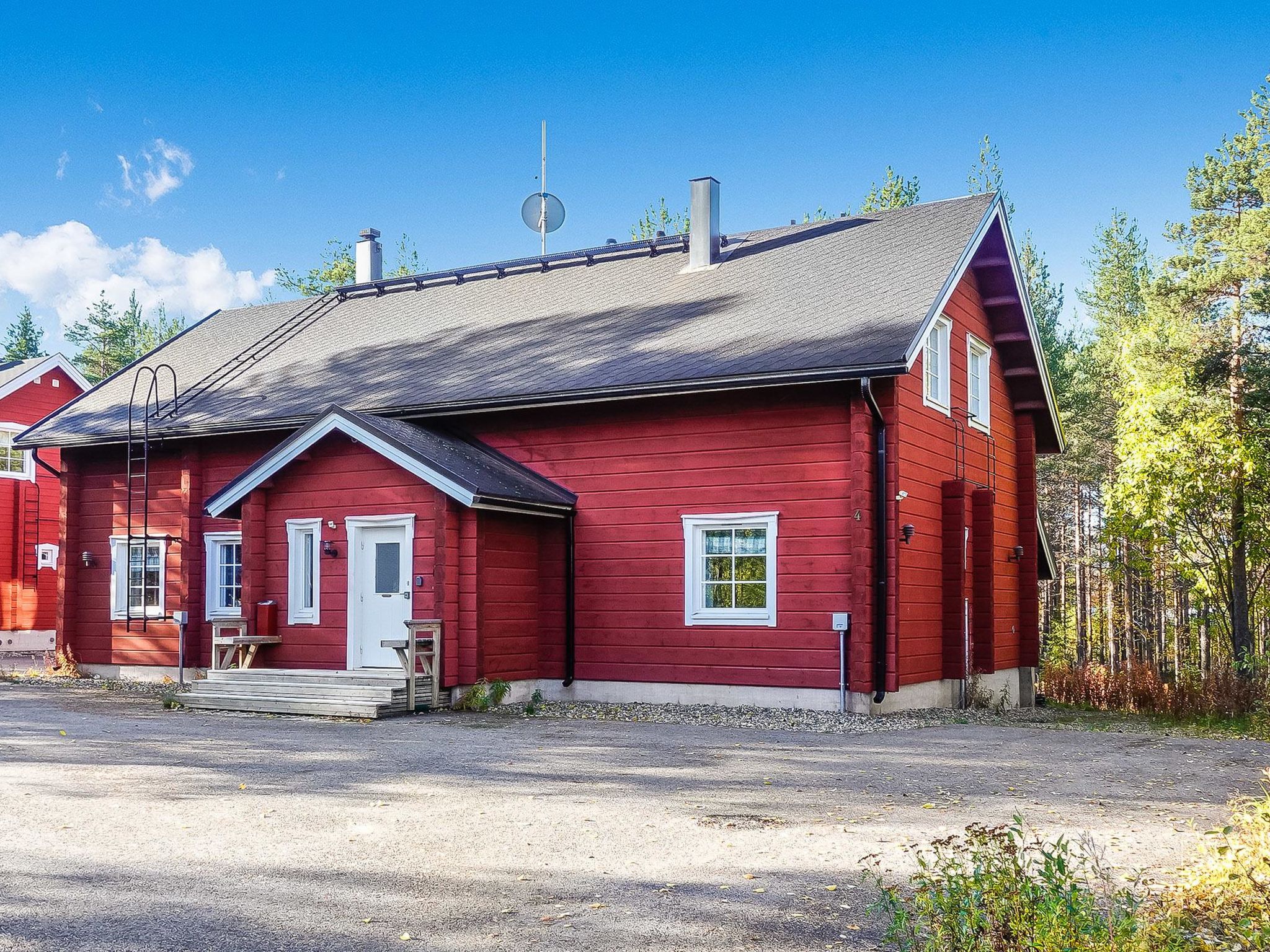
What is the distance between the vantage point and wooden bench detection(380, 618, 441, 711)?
1429 cm

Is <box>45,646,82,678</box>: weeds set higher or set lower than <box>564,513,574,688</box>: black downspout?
lower

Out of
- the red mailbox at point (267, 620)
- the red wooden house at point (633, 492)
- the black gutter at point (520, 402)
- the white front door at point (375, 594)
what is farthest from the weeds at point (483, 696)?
the black gutter at point (520, 402)

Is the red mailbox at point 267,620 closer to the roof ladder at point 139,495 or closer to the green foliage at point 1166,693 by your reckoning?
the roof ladder at point 139,495

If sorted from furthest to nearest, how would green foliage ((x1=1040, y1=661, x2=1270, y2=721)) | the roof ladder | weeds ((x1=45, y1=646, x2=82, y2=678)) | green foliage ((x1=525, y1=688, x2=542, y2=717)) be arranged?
weeds ((x1=45, y1=646, x2=82, y2=678))
the roof ladder
green foliage ((x1=1040, y1=661, x2=1270, y2=721))
green foliage ((x1=525, y1=688, x2=542, y2=717))

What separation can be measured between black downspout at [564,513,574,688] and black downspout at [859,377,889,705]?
405cm

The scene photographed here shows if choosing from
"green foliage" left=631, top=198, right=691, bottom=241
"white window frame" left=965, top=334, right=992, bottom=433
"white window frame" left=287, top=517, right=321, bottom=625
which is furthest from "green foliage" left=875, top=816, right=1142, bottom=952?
"green foliage" left=631, top=198, right=691, bottom=241

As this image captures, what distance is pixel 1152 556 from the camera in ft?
93.5

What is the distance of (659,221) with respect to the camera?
3928 cm

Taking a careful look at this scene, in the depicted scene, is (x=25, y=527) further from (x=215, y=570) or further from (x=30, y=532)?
(x=215, y=570)

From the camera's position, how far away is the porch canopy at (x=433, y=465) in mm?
14703

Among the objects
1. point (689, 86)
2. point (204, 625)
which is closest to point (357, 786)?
point (204, 625)

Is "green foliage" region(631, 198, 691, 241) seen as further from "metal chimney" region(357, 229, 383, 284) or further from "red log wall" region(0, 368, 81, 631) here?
"red log wall" region(0, 368, 81, 631)

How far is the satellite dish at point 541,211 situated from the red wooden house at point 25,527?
1315cm

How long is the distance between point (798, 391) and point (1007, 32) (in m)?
11.8
